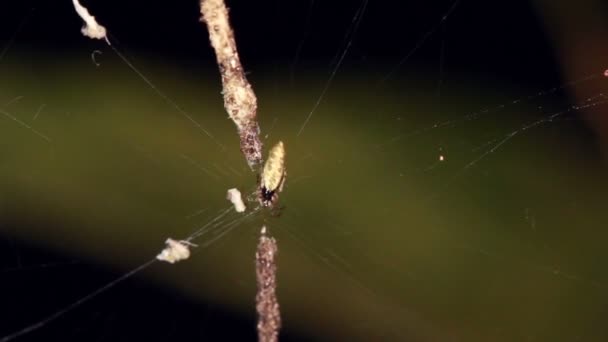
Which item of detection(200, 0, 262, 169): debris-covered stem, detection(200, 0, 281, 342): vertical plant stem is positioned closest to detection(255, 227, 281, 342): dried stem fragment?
detection(200, 0, 281, 342): vertical plant stem

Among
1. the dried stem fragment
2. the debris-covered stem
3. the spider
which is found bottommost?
the dried stem fragment

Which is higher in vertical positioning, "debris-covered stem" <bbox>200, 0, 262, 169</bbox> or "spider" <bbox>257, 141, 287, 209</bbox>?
"debris-covered stem" <bbox>200, 0, 262, 169</bbox>

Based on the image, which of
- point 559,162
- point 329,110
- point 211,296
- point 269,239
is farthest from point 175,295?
point 559,162

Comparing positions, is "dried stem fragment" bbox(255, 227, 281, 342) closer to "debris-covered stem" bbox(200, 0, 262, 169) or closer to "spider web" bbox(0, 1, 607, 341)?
"spider web" bbox(0, 1, 607, 341)

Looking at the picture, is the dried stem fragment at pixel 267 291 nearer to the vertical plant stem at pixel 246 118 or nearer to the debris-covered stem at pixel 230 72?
the vertical plant stem at pixel 246 118

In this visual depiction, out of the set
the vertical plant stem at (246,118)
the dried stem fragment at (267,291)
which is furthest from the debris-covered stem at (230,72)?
the dried stem fragment at (267,291)

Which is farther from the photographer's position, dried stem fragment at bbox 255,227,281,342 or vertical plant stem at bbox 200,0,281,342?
dried stem fragment at bbox 255,227,281,342
